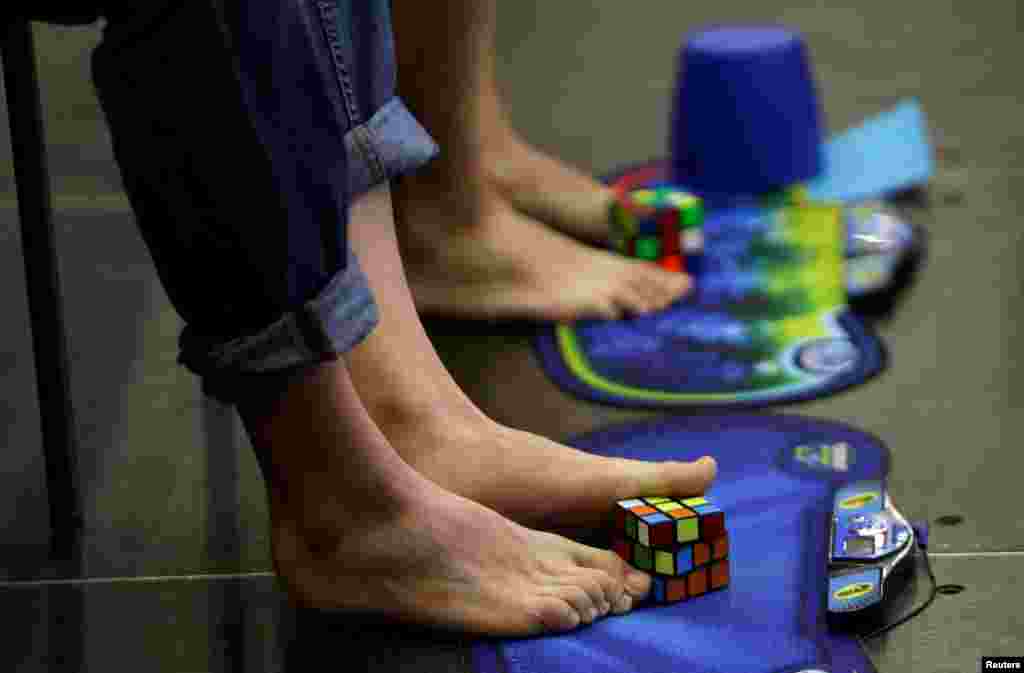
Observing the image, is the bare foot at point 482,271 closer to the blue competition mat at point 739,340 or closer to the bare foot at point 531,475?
the blue competition mat at point 739,340

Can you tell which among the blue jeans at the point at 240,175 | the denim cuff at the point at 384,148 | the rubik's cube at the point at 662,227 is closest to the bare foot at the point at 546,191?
the rubik's cube at the point at 662,227

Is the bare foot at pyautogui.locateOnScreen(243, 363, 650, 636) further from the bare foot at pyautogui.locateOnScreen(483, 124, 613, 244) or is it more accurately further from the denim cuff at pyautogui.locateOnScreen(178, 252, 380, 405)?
the bare foot at pyautogui.locateOnScreen(483, 124, 613, 244)

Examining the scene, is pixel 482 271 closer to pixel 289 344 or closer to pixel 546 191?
pixel 546 191

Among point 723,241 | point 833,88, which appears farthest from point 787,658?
point 833,88

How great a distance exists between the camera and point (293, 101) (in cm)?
103

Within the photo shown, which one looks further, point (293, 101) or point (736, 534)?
point (736, 534)

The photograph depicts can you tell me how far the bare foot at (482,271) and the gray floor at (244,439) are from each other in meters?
0.04

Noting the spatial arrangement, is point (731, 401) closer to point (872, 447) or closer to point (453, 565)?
point (872, 447)

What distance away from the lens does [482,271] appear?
1.76 meters

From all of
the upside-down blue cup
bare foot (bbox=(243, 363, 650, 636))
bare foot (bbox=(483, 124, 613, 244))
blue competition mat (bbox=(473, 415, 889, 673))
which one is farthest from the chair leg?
the upside-down blue cup

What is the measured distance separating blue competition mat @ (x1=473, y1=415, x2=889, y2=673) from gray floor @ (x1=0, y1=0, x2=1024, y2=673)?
38 mm

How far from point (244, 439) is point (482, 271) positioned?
35 cm

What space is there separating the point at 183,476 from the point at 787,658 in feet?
1.92

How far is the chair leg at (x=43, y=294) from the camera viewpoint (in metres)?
1.28
